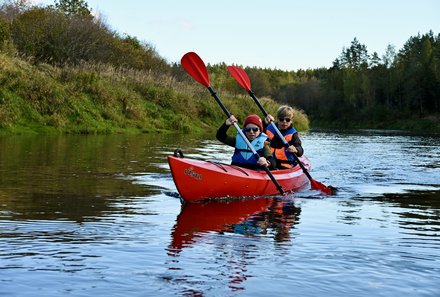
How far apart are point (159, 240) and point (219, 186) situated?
3079 mm

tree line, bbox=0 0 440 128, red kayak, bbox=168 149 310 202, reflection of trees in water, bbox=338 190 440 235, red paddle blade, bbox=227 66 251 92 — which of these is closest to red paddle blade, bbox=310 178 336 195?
reflection of trees in water, bbox=338 190 440 235

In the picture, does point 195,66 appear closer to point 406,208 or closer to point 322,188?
point 322,188

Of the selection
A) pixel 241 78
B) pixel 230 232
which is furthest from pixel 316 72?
pixel 230 232

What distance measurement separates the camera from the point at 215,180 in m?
8.60

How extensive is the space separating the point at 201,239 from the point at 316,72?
154997 mm

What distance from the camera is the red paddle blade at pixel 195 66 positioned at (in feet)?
35.7

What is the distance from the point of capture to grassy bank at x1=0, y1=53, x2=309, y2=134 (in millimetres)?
20547

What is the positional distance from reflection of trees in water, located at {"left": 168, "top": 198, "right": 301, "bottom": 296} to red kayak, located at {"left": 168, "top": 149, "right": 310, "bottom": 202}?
151mm

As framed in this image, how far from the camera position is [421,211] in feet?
27.1

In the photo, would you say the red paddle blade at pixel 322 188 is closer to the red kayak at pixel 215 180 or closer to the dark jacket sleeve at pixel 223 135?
the red kayak at pixel 215 180

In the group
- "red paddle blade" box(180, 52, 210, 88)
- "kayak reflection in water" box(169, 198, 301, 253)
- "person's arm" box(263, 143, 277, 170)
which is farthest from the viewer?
"red paddle blade" box(180, 52, 210, 88)

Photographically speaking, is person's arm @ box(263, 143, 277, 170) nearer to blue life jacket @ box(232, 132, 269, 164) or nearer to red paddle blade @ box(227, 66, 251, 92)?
blue life jacket @ box(232, 132, 269, 164)

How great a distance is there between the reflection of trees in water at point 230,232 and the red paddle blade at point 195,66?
2.64 m

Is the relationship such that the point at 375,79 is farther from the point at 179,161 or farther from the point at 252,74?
the point at 179,161
